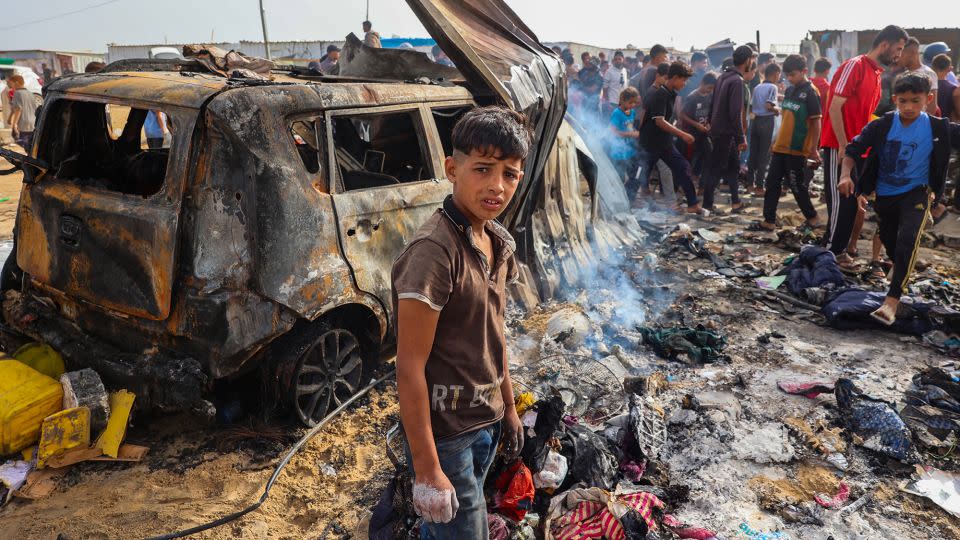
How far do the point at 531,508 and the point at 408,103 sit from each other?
272cm

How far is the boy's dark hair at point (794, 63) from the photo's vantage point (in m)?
8.42

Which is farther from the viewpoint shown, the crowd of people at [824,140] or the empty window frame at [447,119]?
the crowd of people at [824,140]

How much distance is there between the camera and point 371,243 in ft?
12.6

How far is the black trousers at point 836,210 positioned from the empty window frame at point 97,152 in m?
6.18

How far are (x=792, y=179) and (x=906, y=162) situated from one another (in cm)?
320

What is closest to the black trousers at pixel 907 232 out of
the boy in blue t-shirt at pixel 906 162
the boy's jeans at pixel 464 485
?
the boy in blue t-shirt at pixel 906 162

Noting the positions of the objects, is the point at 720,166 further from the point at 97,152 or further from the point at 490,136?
the point at 490,136

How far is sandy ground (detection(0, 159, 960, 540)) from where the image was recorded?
120 inches

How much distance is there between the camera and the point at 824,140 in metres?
7.04

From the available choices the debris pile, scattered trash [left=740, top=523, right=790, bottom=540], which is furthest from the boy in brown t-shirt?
the debris pile

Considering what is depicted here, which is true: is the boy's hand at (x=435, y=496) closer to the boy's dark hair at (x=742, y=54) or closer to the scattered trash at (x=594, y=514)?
the scattered trash at (x=594, y=514)

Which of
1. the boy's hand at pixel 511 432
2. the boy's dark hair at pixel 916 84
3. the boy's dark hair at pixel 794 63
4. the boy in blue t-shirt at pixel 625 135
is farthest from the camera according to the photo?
the boy in blue t-shirt at pixel 625 135

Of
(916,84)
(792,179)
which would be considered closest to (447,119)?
(916,84)

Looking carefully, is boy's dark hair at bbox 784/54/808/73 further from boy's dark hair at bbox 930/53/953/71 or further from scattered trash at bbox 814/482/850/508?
scattered trash at bbox 814/482/850/508
